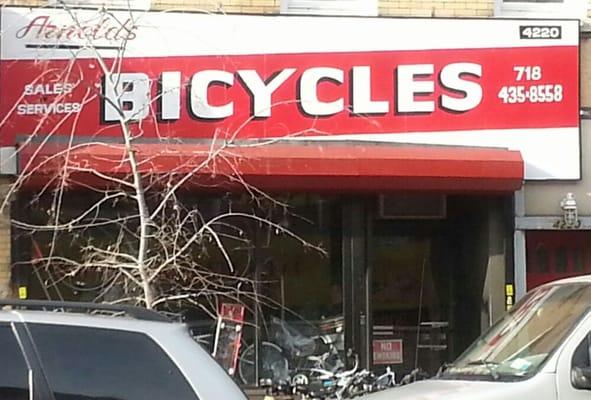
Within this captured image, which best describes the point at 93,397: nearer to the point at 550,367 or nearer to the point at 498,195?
the point at 550,367

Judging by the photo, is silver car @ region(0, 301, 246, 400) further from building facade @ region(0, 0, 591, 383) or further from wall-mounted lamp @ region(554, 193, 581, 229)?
wall-mounted lamp @ region(554, 193, 581, 229)

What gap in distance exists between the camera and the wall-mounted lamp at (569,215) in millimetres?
12102

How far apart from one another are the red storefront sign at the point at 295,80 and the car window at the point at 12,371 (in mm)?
7184

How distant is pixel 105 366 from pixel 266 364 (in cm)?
765

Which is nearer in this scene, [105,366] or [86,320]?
[105,366]

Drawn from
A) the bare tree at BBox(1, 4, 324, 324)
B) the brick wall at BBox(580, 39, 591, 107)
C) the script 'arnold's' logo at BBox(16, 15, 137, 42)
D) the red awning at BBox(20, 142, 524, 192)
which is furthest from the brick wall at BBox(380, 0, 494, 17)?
the script 'arnold's' logo at BBox(16, 15, 137, 42)

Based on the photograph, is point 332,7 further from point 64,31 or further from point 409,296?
point 409,296

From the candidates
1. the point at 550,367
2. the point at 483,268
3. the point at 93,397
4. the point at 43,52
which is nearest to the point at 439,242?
the point at 483,268

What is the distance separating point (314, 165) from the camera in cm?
1141

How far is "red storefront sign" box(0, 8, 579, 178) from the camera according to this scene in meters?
11.6

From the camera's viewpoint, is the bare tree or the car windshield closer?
the car windshield

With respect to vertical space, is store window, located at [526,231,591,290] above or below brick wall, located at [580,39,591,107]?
A: below

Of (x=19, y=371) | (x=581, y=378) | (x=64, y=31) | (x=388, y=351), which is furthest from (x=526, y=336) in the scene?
(x=64, y=31)

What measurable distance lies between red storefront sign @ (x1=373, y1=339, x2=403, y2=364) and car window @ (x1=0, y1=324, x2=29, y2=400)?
8180 mm
